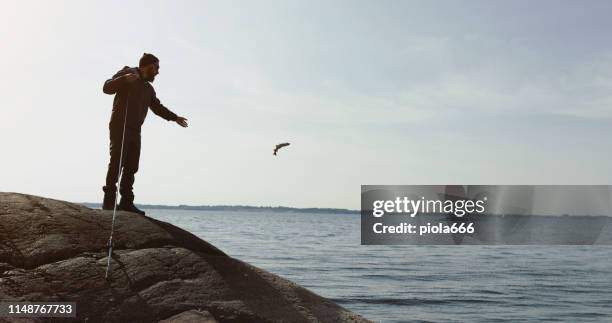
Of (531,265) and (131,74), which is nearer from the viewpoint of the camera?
(131,74)

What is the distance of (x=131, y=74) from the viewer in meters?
7.99

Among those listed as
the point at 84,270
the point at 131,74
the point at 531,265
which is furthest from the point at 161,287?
the point at 531,265

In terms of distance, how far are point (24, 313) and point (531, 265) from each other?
4342 centimetres

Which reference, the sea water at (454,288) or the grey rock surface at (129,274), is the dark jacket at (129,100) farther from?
the sea water at (454,288)

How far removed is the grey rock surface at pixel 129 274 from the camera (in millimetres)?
6199

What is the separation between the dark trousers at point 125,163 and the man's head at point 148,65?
101cm

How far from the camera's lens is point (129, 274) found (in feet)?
22.0

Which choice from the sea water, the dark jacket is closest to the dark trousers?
the dark jacket

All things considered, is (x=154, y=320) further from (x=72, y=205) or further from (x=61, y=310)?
(x=72, y=205)

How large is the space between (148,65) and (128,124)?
1.01 metres

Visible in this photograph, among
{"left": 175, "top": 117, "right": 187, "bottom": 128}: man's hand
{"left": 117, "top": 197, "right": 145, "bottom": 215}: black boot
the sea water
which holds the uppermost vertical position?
{"left": 175, "top": 117, "right": 187, "bottom": 128}: man's hand

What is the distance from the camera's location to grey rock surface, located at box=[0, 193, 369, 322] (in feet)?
20.3

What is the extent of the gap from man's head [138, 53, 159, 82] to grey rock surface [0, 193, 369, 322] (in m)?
2.32

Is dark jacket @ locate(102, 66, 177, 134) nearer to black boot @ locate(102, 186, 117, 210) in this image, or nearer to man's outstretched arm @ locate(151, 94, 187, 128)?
man's outstretched arm @ locate(151, 94, 187, 128)
